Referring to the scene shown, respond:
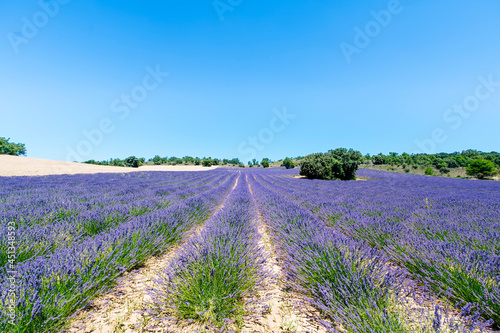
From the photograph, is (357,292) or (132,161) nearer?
(357,292)

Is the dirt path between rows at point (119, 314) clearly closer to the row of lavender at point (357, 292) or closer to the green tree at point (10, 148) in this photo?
the row of lavender at point (357, 292)

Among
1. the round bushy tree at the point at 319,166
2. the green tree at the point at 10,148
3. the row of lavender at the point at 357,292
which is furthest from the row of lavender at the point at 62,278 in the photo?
the green tree at the point at 10,148

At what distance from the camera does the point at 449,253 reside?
1937 millimetres

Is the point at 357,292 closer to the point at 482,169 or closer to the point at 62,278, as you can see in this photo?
the point at 62,278

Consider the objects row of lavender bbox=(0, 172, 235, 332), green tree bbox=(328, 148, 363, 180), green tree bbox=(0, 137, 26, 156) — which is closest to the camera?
row of lavender bbox=(0, 172, 235, 332)

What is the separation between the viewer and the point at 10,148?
163 ft


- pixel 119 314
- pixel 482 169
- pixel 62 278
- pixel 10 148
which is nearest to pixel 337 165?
pixel 119 314

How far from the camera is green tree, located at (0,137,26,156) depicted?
158ft

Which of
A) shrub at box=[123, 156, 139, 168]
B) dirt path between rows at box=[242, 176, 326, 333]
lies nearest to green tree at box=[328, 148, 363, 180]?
dirt path between rows at box=[242, 176, 326, 333]

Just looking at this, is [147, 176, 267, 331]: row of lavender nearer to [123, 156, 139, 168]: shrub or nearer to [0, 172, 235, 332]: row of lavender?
[0, 172, 235, 332]: row of lavender

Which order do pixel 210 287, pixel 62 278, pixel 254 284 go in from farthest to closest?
pixel 254 284 < pixel 210 287 < pixel 62 278

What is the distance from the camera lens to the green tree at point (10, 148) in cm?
4817

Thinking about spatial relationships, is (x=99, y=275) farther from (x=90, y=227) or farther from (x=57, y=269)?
(x=90, y=227)

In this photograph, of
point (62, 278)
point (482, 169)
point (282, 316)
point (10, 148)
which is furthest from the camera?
point (10, 148)
